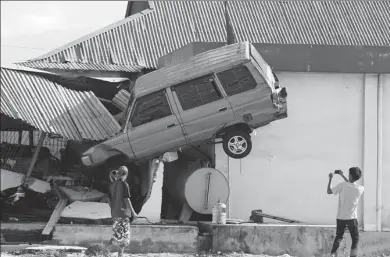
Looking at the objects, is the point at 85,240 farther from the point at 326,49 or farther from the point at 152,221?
the point at 326,49

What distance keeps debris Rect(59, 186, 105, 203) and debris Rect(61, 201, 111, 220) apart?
0.21 meters

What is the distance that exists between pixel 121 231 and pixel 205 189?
3183 mm

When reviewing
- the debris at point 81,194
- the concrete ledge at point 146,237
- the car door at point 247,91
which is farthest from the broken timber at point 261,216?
the debris at point 81,194

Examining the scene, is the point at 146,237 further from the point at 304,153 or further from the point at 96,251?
the point at 304,153

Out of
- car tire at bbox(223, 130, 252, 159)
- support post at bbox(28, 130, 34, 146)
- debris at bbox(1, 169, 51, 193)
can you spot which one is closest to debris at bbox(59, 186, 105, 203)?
debris at bbox(1, 169, 51, 193)

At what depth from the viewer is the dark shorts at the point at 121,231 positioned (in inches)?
411

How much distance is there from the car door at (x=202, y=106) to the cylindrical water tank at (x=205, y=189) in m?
0.75

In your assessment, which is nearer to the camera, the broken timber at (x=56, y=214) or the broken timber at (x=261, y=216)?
the broken timber at (x=56, y=214)

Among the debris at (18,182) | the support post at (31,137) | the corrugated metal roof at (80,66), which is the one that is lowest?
the debris at (18,182)

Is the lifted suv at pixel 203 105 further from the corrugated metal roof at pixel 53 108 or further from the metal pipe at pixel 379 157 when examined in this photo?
the metal pipe at pixel 379 157

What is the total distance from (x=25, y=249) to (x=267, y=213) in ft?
16.0

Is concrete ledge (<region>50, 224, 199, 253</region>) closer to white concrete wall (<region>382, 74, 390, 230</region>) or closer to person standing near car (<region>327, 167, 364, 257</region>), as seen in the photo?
person standing near car (<region>327, 167, 364, 257</region>)

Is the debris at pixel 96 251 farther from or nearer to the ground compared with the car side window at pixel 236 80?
nearer to the ground

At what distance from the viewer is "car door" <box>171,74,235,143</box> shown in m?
12.9
